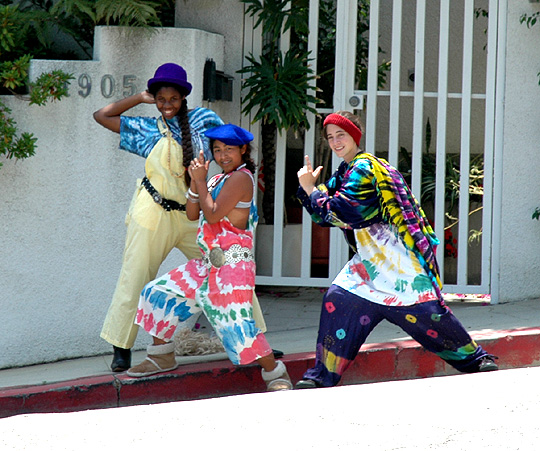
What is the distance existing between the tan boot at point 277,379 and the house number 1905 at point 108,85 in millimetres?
2251

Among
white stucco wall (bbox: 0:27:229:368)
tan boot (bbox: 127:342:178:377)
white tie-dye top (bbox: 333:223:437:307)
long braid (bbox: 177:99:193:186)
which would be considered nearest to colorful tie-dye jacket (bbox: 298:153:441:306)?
white tie-dye top (bbox: 333:223:437:307)

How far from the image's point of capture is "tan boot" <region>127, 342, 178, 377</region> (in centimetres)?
512

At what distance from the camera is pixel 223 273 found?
4.87 metres

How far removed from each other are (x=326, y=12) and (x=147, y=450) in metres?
4.54

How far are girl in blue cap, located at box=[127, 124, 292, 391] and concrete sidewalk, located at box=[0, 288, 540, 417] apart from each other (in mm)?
339

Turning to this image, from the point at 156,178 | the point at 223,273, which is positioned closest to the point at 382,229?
the point at 223,273

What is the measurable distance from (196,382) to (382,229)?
1367 millimetres

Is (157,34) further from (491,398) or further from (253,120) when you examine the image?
(491,398)

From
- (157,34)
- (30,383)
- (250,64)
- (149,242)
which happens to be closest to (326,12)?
(250,64)

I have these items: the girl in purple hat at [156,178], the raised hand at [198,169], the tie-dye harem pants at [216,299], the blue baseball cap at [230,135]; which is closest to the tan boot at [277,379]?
the tie-dye harem pants at [216,299]

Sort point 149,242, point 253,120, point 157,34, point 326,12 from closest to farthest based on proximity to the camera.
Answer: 1. point 149,242
2. point 157,34
3. point 253,120
4. point 326,12

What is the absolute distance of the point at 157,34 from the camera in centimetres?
622

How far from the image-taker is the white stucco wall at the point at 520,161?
6945 mm

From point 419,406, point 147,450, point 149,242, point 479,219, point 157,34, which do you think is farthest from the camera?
point 479,219
